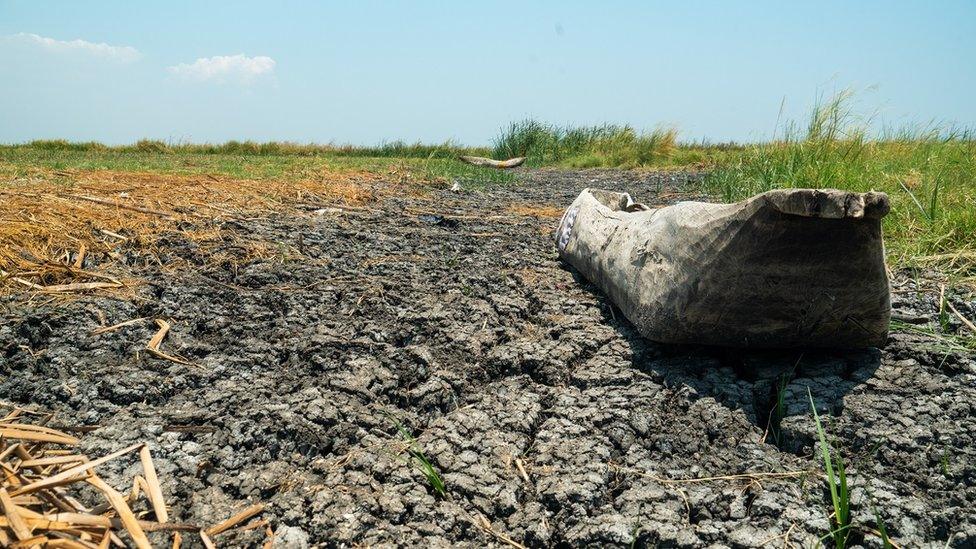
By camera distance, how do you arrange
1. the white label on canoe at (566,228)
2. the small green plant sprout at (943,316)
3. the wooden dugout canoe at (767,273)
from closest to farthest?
the wooden dugout canoe at (767,273)
the small green plant sprout at (943,316)
the white label on canoe at (566,228)

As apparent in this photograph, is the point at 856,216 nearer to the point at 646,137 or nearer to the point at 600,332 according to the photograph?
the point at 600,332

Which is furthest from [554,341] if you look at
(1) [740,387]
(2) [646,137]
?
(2) [646,137]

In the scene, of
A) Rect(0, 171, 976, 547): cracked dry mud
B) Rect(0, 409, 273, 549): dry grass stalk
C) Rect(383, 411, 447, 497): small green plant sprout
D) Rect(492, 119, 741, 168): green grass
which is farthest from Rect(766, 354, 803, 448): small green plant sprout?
Rect(492, 119, 741, 168): green grass

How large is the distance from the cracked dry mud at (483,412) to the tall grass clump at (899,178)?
1.73ft

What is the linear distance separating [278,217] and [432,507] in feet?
11.0

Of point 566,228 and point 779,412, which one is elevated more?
point 566,228

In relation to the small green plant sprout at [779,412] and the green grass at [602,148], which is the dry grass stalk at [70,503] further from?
the green grass at [602,148]

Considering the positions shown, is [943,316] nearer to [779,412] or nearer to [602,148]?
[779,412]

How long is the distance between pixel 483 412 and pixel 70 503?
49.9 inches

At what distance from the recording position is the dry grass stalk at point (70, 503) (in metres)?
1.63

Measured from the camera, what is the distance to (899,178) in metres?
4.71

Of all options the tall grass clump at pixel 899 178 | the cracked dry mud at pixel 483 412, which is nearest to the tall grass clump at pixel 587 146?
the tall grass clump at pixel 899 178

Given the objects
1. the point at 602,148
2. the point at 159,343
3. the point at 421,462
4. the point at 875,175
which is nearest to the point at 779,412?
the point at 421,462

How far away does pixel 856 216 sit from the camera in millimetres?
1905
